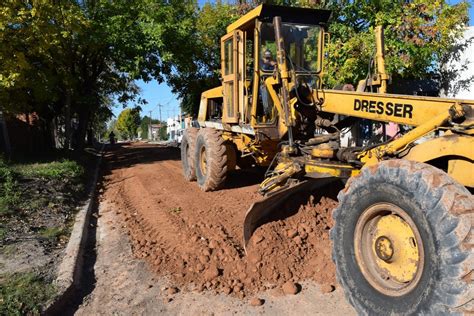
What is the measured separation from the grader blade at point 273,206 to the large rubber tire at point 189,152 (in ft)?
15.3

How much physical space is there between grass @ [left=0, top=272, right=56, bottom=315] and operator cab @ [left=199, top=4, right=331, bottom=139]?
3.85 meters

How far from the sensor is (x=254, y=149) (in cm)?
741

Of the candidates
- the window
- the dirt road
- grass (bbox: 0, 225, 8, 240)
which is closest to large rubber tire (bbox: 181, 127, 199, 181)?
the window

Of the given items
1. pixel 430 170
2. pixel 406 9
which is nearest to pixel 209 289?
pixel 430 170

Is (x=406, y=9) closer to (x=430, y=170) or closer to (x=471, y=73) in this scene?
(x=471, y=73)

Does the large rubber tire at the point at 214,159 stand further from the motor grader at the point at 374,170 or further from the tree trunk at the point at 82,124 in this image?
the tree trunk at the point at 82,124

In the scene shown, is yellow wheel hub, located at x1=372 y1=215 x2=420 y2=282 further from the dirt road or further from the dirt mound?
the dirt mound

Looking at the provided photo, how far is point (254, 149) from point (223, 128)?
1.60m

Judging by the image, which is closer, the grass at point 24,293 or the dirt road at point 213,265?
the grass at point 24,293

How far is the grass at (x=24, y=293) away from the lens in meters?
3.93

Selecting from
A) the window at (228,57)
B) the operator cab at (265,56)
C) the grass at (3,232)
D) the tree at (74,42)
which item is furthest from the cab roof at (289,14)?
the tree at (74,42)

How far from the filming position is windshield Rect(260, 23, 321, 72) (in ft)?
22.4

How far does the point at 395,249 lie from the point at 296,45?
14.3 feet

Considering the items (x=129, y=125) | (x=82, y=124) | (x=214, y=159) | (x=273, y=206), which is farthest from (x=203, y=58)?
(x=129, y=125)
